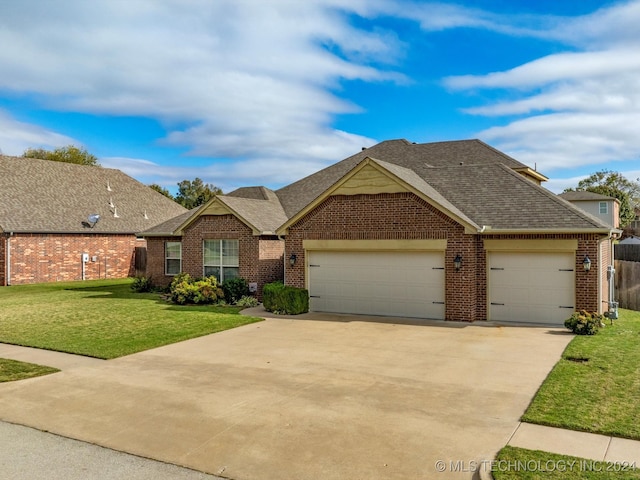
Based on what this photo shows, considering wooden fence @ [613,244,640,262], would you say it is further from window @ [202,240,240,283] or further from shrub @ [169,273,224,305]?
shrub @ [169,273,224,305]

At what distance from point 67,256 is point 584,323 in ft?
89.2

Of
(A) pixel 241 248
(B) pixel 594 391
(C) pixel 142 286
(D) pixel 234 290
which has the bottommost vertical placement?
(B) pixel 594 391

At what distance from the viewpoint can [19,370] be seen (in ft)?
32.0

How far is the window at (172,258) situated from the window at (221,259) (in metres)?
2.24

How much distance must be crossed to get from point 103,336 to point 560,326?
12.9 metres

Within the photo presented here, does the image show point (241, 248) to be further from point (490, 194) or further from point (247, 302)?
point (490, 194)

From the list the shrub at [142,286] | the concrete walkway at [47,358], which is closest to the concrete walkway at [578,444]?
the concrete walkway at [47,358]

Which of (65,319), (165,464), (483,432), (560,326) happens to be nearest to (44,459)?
(165,464)

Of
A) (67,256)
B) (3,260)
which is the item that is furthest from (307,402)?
(67,256)

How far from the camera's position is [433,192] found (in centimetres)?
1719

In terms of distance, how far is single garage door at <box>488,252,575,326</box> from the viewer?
1451 centimetres

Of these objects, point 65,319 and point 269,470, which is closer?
point 269,470

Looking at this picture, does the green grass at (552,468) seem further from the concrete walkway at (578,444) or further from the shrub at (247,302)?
the shrub at (247,302)

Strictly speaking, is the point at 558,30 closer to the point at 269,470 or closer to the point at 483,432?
the point at 483,432
